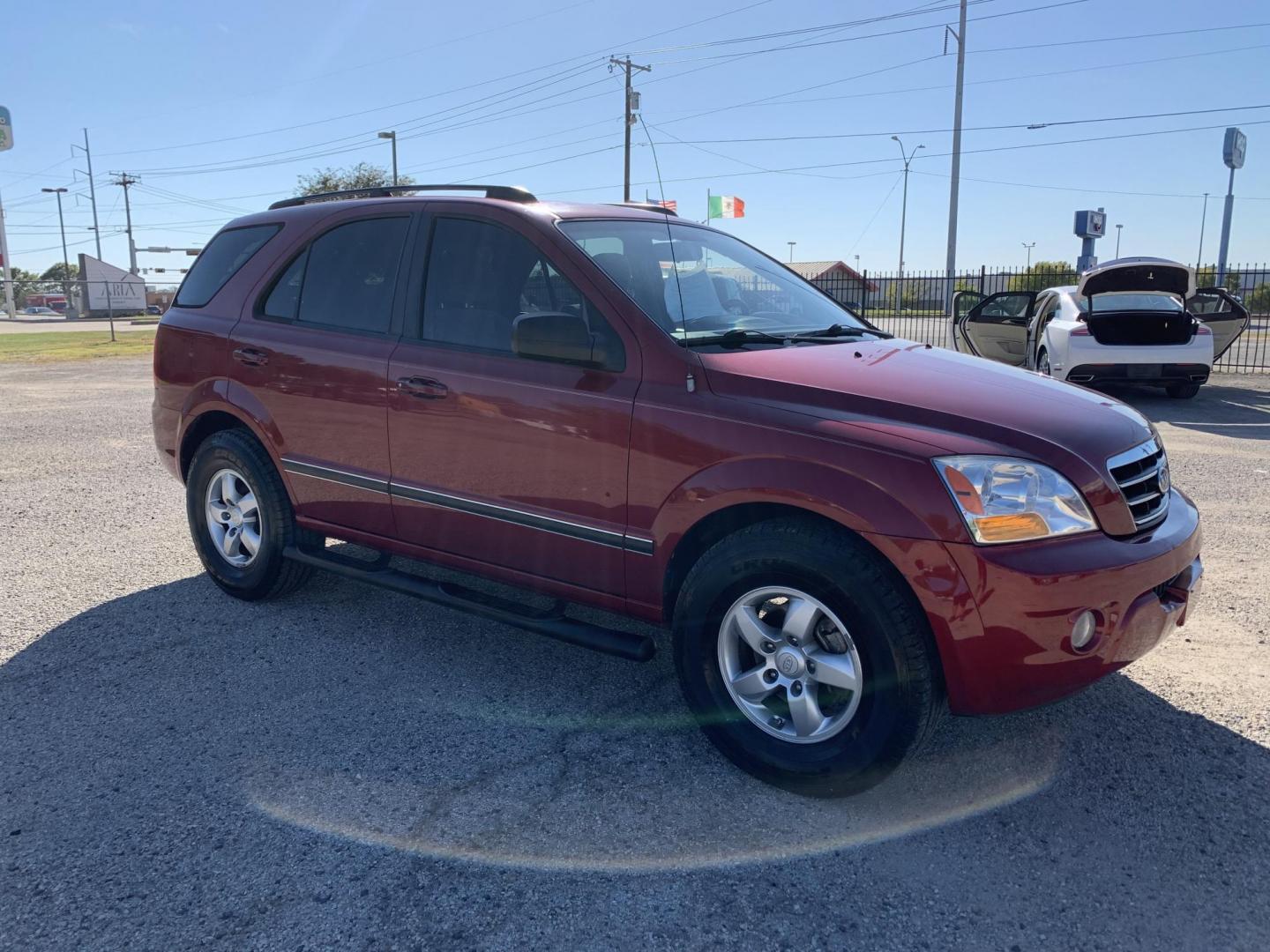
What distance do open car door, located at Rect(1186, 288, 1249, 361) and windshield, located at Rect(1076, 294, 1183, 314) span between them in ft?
2.13

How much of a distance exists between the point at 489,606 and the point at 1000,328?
11.7 metres

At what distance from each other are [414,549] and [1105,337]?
32.0ft

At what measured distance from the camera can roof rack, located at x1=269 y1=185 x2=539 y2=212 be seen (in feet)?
12.9

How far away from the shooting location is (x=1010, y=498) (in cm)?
268

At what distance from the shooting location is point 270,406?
4.37 meters

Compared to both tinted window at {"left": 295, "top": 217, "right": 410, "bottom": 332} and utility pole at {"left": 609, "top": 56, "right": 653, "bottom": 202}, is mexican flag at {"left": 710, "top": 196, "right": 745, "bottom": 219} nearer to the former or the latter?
utility pole at {"left": 609, "top": 56, "right": 653, "bottom": 202}

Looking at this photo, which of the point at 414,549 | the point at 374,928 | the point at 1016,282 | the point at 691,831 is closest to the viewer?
the point at 374,928

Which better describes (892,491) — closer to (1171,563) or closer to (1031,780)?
(1171,563)

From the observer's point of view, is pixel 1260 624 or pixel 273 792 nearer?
pixel 273 792

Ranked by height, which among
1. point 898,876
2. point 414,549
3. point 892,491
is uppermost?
point 892,491

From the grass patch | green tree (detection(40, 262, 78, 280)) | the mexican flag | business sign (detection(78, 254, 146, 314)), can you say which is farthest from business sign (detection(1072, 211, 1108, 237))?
green tree (detection(40, 262, 78, 280))

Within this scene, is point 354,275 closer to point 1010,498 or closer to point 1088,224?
point 1010,498

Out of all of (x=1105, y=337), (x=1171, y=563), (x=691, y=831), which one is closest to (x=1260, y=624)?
(x=1171, y=563)

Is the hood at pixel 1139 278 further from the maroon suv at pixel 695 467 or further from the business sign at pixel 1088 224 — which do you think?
the business sign at pixel 1088 224
